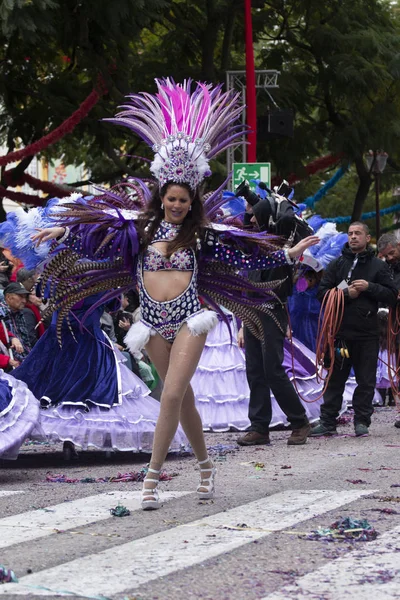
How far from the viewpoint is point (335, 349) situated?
10.4 metres

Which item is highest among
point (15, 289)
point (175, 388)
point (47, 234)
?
point (47, 234)

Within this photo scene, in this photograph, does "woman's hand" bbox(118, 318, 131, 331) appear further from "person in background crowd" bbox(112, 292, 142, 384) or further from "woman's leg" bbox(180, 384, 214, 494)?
"woman's leg" bbox(180, 384, 214, 494)

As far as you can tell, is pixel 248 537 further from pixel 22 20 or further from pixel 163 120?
pixel 22 20

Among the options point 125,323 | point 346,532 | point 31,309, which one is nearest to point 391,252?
point 125,323

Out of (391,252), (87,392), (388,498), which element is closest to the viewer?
(388,498)

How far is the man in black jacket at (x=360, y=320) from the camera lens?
10336mm

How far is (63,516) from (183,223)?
5.79ft

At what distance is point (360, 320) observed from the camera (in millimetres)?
10344

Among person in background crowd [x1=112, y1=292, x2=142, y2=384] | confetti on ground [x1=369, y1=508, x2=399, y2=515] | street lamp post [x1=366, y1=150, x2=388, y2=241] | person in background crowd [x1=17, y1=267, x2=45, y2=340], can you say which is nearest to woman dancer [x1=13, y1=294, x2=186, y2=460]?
person in background crowd [x1=17, y1=267, x2=45, y2=340]

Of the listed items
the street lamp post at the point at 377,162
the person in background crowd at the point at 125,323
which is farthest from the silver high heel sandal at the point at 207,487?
the street lamp post at the point at 377,162

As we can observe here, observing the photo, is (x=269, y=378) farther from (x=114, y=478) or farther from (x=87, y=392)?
(x=114, y=478)

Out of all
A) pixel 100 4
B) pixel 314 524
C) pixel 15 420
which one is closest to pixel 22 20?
pixel 100 4

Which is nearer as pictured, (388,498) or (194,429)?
(388,498)

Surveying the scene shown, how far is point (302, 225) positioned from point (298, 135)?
11309mm
